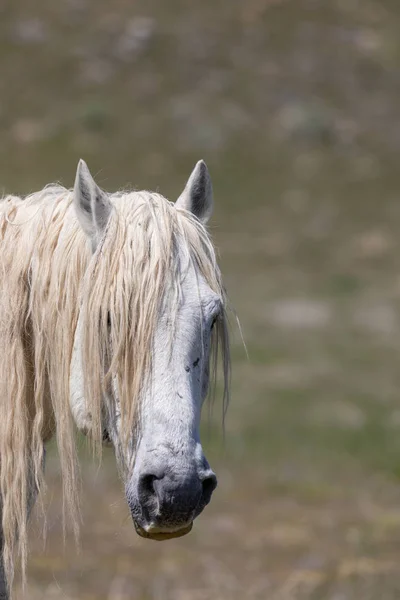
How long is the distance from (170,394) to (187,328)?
0.66 ft

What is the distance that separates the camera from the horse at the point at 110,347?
270 centimetres

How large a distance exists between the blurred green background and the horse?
18.3 inches

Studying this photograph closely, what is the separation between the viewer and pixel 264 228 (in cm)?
1791

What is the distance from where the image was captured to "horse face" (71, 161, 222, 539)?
Answer: 2643 mm

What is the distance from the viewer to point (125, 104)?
Result: 862 inches

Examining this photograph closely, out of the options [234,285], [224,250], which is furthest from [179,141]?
[234,285]

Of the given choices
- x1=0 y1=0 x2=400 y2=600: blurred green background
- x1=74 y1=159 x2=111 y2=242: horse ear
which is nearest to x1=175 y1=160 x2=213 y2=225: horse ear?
x1=74 y1=159 x2=111 y2=242: horse ear

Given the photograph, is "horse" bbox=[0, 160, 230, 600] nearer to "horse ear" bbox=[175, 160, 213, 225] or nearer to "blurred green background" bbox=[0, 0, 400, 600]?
"horse ear" bbox=[175, 160, 213, 225]

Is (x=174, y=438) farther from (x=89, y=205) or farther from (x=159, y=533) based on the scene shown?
(x=89, y=205)

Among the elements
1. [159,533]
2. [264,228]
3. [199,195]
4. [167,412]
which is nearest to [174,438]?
[167,412]

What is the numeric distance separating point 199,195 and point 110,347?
62 cm

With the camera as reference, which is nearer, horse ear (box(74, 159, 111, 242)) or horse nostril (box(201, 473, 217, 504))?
horse nostril (box(201, 473, 217, 504))

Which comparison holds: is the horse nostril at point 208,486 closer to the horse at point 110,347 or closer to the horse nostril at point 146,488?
the horse at point 110,347

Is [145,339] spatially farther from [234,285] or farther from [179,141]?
[179,141]
